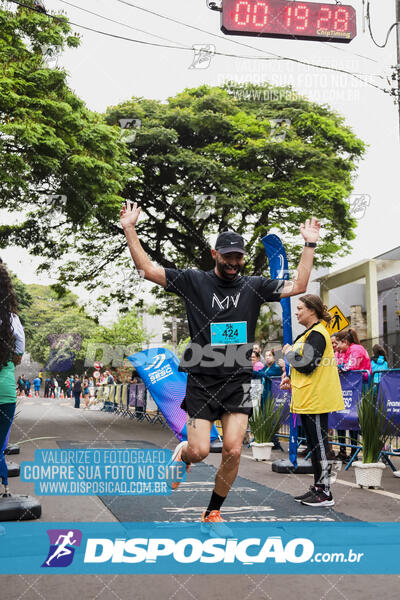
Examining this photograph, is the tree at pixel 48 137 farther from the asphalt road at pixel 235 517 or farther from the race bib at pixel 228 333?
the race bib at pixel 228 333

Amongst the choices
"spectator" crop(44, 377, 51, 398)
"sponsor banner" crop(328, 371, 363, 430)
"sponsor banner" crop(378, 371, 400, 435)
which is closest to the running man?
"sponsor banner" crop(378, 371, 400, 435)

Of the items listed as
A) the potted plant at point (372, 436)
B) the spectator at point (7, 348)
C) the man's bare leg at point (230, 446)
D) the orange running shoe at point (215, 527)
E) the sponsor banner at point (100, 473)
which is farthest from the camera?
the potted plant at point (372, 436)

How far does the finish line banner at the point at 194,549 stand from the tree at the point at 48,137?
34.7 ft

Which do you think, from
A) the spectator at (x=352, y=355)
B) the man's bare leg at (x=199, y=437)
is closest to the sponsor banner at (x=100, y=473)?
the man's bare leg at (x=199, y=437)

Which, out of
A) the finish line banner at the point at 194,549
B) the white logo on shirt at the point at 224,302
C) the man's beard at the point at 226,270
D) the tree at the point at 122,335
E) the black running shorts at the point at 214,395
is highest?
the tree at the point at 122,335

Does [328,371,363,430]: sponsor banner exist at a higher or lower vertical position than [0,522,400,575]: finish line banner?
higher

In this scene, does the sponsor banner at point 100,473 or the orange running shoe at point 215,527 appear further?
the sponsor banner at point 100,473

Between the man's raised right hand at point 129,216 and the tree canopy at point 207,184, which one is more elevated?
the tree canopy at point 207,184

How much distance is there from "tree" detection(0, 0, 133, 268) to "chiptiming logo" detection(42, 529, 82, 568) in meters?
10.5

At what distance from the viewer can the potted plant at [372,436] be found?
6.61 m

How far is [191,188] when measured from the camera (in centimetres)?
2070

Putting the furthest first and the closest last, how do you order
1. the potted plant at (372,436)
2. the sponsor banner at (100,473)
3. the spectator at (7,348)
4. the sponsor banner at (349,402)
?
the sponsor banner at (349,402) < the potted plant at (372,436) < the sponsor banner at (100,473) < the spectator at (7,348)

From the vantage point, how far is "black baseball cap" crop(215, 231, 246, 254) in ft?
13.9

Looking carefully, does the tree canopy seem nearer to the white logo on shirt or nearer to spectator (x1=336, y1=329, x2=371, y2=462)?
spectator (x1=336, y1=329, x2=371, y2=462)
